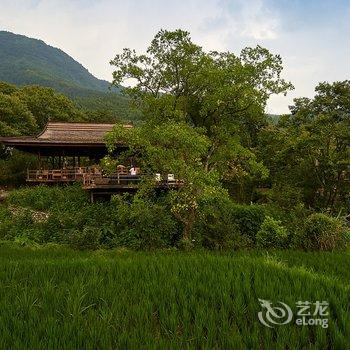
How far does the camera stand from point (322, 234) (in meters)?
12.1

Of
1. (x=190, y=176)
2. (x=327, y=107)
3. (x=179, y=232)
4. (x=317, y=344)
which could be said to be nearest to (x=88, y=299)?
(x=317, y=344)

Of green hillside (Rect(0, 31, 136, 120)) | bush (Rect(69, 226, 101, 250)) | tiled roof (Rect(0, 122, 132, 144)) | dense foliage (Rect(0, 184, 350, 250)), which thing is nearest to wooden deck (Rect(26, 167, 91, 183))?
tiled roof (Rect(0, 122, 132, 144))

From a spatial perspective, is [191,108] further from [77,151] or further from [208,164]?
[77,151]

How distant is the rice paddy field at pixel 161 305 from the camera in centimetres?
361

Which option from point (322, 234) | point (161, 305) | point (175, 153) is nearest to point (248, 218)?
point (322, 234)

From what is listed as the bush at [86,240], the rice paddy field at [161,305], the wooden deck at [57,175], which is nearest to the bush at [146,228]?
the bush at [86,240]

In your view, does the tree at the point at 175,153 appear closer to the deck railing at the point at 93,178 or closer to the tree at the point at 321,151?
the deck railing at the point at 93,178

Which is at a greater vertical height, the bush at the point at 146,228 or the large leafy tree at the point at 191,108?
the large leafy tree at the point at 191,108

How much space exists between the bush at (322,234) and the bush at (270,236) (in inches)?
24.7

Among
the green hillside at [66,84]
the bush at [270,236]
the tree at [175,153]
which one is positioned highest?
the green hillside at [66,84]

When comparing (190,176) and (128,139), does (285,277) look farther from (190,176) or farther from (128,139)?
(128,139)

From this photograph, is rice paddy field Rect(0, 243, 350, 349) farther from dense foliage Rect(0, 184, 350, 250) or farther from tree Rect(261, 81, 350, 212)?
tree Rect(261, 81, 350, 212)

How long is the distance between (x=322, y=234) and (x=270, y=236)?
2002mm

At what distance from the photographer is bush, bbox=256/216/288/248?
43.0 ft
